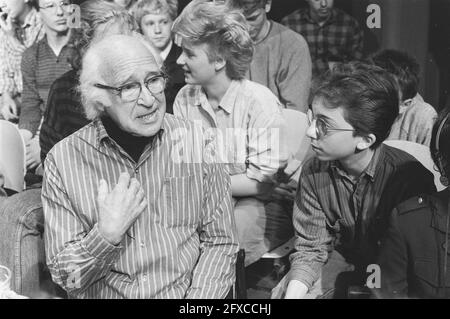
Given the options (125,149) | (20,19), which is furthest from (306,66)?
(20,19)

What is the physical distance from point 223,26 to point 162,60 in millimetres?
229

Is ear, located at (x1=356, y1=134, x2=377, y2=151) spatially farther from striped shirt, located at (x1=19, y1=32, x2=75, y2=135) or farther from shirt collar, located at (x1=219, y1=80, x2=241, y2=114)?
striped shirt, located at (x1=19, y1=32, x2=75, y2=135)

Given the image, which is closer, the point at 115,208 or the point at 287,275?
the point at 115,208

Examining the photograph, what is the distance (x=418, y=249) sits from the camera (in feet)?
6.86

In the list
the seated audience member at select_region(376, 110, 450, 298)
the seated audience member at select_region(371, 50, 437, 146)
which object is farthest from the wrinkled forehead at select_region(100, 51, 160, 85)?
the seated audience member at select_region(376, 110, 450, 298)

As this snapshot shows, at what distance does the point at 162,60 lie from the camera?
214cm

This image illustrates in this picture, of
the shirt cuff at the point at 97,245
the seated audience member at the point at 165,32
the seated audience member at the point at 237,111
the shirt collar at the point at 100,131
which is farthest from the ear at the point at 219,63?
the shirt cuff at the point at 97,245

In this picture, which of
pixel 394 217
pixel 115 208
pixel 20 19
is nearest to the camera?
pixel 115 208

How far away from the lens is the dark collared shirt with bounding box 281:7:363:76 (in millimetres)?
2199

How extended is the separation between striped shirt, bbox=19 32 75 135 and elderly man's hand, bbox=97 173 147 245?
491 millimetres

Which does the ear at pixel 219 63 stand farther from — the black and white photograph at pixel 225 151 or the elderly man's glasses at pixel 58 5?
the elderly man's glasses at pixel 58 5

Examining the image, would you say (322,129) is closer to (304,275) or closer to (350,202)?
(350,202)

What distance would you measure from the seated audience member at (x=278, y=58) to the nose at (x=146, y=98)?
42 cm
